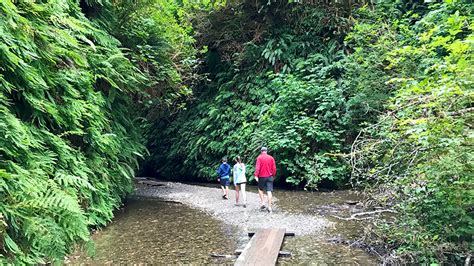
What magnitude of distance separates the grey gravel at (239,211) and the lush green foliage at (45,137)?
11.3ft

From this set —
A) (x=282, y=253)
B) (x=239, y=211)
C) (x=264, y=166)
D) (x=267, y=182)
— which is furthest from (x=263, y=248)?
(x=239, y=211)

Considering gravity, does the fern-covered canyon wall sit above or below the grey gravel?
above

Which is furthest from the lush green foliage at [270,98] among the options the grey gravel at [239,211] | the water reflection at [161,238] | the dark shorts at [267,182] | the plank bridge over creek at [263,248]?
the plank bridge over creek at [263,248]

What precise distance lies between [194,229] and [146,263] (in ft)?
8.35

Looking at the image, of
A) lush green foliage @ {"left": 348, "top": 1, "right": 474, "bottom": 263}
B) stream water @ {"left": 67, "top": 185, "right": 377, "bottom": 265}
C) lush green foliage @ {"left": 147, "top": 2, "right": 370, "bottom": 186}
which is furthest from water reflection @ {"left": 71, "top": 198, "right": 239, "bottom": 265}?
lush green foliage @ {"left": 147, "top": 2, "right": 370, "bottom": 186}

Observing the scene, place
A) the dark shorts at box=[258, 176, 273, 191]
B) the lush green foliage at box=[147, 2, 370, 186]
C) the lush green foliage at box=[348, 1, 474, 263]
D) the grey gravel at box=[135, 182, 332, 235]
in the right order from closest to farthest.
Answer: the lush green foliage at box=[348, 1, 474, 263]
the grey gravel at box=[135, 182, 332, 235]
the dark shorts at box=[258, 176, 273, 191]
the lush green foliage at box=[147, 2, 370, 186]

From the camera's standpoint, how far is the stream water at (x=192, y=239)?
694 cm

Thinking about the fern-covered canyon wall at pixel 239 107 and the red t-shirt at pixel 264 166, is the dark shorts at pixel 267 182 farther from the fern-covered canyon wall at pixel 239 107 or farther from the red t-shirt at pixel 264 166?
the fern-covered canyon wall at pixel 239 107

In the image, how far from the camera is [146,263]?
22.4ft

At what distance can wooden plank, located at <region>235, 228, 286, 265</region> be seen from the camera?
21.5 feet

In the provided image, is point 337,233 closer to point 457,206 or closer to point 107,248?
point 457,206

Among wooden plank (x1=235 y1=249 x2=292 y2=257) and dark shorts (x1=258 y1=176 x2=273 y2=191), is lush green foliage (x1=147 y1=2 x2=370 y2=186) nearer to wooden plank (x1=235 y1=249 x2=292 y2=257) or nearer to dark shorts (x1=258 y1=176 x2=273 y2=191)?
dark shorts (x1=258 y1=176 x2=273 y2=191)

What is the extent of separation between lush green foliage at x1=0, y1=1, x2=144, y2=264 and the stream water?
0.92m

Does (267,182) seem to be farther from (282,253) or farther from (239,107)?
(239,107)
